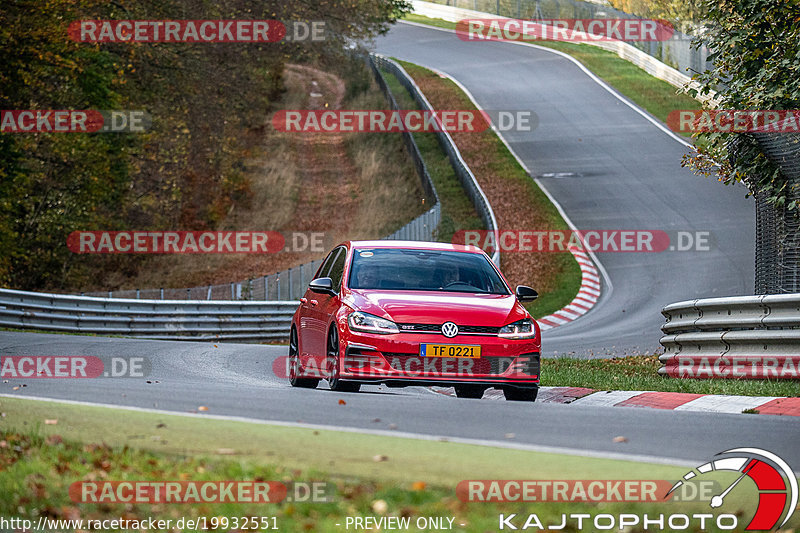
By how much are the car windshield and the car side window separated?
19 cm

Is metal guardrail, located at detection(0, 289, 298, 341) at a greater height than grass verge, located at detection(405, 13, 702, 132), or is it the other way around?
grass verge, located at detection(405, 13, 702, 132)

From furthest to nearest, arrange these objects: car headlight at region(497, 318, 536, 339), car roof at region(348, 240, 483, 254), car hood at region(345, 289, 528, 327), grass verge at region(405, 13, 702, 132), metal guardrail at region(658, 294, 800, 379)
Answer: grass verge at region(405, 13, 702, 132) < car roof at region(348, 240, 483, 254) < metal guardrail at region(658, 294, 800, 379) < car headlight at region(497, 318, 536, 339) < car hood at region(345, 289, 528, 327)

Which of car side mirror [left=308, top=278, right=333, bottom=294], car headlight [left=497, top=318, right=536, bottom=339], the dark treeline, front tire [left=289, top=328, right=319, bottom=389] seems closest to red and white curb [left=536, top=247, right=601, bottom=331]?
the dark treeline

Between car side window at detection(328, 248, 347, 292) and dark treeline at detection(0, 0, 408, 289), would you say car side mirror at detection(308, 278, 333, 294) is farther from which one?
dark treeline at detection(0, 0, 408, 289)

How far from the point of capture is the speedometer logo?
219 inches

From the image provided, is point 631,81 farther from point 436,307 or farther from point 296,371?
point 436,307

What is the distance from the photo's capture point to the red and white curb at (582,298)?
2781 cm

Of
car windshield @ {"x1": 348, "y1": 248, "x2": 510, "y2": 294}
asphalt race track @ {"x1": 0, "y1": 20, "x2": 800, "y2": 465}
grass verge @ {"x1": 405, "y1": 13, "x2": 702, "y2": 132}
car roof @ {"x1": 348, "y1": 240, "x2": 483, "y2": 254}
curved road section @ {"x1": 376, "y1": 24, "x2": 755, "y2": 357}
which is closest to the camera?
asphalt race track @ {"x1": 0, "y1": 20, "x2": 800, "y2": 465}

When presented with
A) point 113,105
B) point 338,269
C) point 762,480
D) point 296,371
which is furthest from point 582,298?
point 762,480

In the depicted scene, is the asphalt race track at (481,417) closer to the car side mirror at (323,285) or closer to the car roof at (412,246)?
the car side mirror at (323,285)

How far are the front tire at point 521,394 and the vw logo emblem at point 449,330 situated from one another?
85 cm

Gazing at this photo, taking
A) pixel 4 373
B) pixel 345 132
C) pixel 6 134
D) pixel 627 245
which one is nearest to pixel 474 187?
pixel 627 245

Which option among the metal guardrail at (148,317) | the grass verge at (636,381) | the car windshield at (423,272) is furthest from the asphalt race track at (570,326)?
the metal guardrail at (148,317)

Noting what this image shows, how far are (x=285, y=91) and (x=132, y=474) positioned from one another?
60.9m
